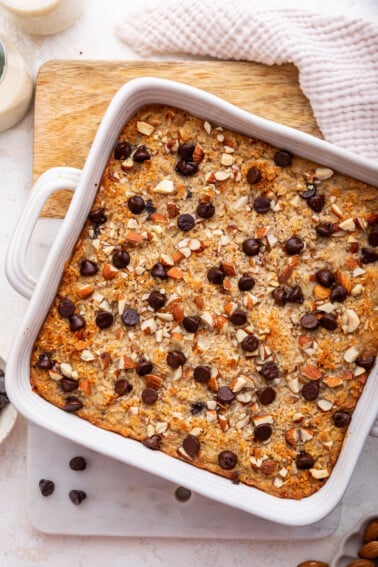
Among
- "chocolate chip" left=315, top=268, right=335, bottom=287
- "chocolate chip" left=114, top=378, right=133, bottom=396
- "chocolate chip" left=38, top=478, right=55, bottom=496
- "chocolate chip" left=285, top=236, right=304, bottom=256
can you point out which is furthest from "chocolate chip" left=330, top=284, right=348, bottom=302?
"chocolate chip" left=38, top=478, right=55, bottom=496

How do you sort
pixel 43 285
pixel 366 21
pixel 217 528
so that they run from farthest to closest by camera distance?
pixel 217 528, pixel 366 21, pixel 43 285

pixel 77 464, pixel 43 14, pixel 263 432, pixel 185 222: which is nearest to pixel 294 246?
pixel 185 222

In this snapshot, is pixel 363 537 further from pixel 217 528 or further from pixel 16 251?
pixel 16 251

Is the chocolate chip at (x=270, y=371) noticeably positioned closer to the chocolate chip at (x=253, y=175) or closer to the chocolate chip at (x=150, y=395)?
the chocolate chip at (x=150, y=395)

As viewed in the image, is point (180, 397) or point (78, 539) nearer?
point (180, 397)

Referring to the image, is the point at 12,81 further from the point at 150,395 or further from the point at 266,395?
the point at 266,395

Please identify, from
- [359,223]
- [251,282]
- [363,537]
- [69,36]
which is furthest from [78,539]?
[69,36]
